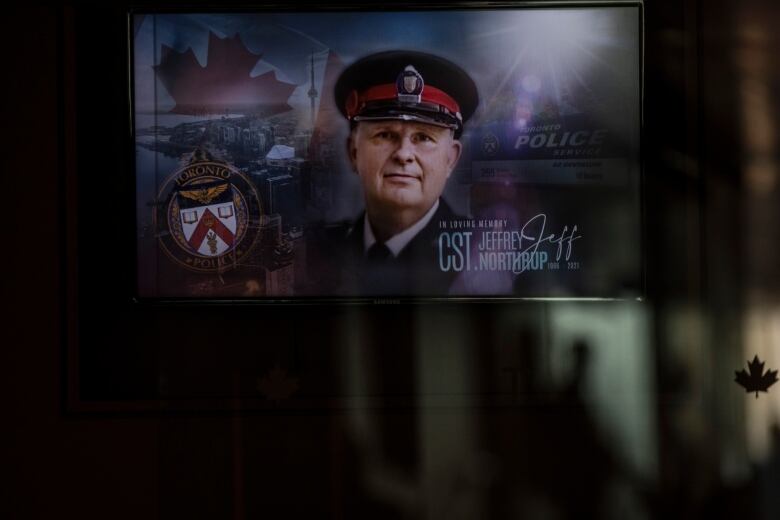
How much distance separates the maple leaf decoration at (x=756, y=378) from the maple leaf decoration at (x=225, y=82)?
181 cm

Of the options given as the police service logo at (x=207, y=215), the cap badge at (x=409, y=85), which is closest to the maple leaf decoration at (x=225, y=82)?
the police service logo at (x=207, y=215)

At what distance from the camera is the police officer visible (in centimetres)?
267

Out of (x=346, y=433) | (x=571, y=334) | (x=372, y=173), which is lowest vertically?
(x=346, y=433)

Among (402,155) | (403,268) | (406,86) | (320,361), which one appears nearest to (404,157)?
(402,155)

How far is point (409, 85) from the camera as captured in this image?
2.67m

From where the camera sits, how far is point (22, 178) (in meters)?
2.74

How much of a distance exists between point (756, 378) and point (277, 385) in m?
1.65

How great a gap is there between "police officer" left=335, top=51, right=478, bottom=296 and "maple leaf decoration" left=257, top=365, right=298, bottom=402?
0.41 m

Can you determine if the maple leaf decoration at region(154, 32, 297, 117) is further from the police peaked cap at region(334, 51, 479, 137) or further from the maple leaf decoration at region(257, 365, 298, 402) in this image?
the maple leaf decoration at region(257, 365, 298, 402)

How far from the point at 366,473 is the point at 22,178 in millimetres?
1552

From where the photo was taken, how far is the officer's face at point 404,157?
2684 mm

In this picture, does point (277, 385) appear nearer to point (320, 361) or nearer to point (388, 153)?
point (320, 361)

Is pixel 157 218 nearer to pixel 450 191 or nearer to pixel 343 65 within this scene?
pixel 343 65

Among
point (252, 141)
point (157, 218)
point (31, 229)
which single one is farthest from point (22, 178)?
point (252, 141)
